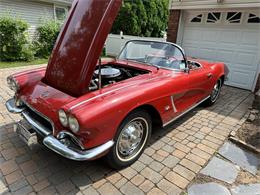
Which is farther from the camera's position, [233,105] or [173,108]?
[233,105]

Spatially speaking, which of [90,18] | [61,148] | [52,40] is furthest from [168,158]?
[52,40]

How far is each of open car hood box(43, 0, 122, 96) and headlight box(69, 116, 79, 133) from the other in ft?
1.37

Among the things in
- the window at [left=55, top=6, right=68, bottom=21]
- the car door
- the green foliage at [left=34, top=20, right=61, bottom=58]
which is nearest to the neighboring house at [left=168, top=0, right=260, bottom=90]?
the car door

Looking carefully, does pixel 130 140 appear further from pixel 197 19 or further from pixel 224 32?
pixel 197 19

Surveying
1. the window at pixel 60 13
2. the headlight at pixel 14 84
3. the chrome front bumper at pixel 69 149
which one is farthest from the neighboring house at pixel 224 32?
the window at pixel 60 13

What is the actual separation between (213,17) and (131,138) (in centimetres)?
555

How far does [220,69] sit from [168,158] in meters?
2.54

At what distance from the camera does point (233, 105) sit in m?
4.52

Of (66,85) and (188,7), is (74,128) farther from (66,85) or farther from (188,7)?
(188,7)

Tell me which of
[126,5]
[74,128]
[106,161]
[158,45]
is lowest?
[106,161]

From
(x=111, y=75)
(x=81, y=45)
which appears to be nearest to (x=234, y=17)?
(x=111, y=75)

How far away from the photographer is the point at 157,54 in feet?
10.4

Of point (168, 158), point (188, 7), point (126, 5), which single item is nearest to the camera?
point (168, 158)

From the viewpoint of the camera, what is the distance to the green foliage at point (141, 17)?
41.2 feet
